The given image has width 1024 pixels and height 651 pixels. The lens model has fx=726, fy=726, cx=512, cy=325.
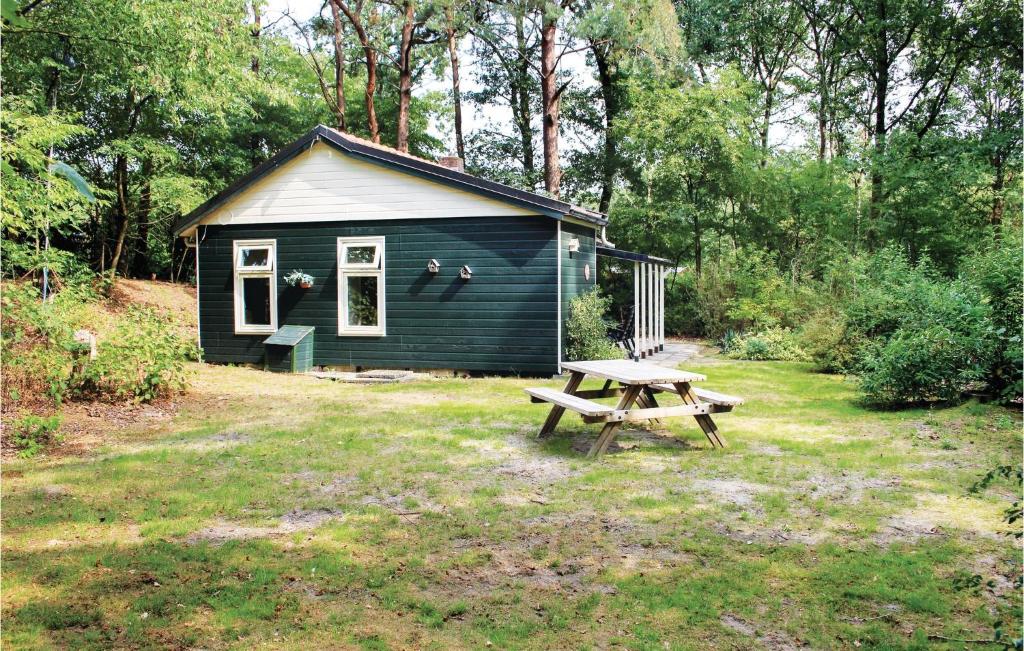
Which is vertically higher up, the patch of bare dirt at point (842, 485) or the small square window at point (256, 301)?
the small square window at point (256, 301)

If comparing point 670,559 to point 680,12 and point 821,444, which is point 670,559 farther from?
point 680,12

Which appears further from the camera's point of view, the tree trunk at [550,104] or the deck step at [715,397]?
the tree trunk at [550,104]

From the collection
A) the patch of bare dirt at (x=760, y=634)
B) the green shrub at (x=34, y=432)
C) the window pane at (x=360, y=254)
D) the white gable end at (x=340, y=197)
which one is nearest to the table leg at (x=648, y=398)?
the patch of bare dirt at (x=760, y=634)

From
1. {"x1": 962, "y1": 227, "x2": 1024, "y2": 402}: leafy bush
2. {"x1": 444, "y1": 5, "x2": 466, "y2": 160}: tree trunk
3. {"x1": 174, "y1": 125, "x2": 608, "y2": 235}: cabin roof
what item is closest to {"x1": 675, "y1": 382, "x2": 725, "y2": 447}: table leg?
{"x1": 962, "y1": 227, "x2": 1024, "y2": 402}: leafy bush

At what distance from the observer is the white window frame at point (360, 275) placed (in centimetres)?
1141

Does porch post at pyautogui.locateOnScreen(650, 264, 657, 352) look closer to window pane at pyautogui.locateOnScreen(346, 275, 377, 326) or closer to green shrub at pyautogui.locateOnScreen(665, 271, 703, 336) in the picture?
green shrub at pyautogui.locateOnScreen(665, 271, 703, 336)

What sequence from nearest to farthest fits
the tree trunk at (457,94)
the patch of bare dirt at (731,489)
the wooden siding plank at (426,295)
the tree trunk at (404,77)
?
the patch of bare dirt at (731,489), the wooden siding plank at (426,295), the tree trunk at (404,77), the tree trunk at (457,94)

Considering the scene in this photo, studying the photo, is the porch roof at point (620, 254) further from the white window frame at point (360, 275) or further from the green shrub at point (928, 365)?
the green shrub at point (928, 365)

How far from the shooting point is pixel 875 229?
54.0 feet

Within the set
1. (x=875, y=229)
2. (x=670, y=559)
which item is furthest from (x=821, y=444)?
(x=875, y=229)

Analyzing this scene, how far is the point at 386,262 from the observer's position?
11.4 meters

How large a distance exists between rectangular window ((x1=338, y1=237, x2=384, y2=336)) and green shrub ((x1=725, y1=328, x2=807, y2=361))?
6.91 meters

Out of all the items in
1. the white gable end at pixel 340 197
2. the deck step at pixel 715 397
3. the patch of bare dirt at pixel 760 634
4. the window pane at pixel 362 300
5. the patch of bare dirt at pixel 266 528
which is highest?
the white gable end at pixel 340 197

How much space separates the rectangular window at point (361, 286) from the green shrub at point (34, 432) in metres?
5.77
